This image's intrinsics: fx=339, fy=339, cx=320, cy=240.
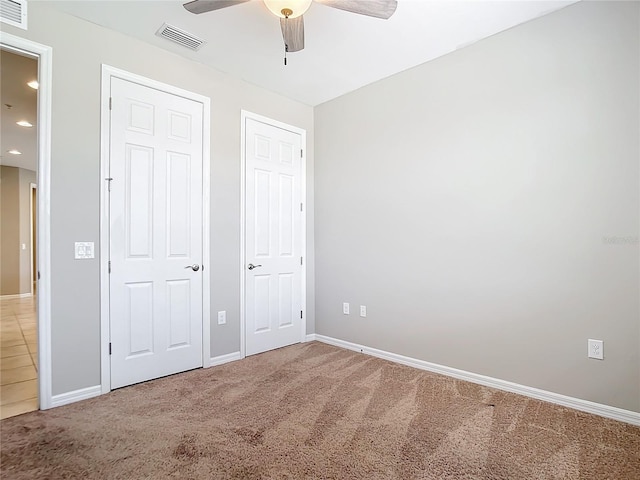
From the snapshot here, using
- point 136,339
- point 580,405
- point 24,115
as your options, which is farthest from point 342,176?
point 24,115

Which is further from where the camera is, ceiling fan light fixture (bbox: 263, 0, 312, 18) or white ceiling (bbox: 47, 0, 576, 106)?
white ceiling (bbox: 47, 0, 576, 106)

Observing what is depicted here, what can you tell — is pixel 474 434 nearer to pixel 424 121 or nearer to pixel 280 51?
pixel 424 121

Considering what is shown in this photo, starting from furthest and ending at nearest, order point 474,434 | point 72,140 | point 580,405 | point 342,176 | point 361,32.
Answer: point 342,176, point 361,32, point 72,140, point 580,405, point 474,434

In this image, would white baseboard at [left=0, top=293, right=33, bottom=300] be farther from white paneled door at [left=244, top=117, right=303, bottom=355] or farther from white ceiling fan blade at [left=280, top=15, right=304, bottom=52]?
white ceiling fan blade at [left=280, top=15, right=304, bottom=52]

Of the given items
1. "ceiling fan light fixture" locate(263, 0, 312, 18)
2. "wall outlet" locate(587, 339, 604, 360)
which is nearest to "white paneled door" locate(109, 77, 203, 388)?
"ceiling fan light fixture" locate(263, 0, 312, 18)

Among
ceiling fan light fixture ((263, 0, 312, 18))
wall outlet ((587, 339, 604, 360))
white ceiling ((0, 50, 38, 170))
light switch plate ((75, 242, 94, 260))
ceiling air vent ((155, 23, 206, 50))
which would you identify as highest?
white ceiling ((0, 50, 38, 170))

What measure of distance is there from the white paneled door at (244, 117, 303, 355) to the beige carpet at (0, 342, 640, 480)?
927mm

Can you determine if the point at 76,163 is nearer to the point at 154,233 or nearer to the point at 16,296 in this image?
the point at 154,233

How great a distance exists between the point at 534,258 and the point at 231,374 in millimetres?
2588

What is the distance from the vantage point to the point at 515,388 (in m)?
2.55

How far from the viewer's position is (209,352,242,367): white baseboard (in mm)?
3139

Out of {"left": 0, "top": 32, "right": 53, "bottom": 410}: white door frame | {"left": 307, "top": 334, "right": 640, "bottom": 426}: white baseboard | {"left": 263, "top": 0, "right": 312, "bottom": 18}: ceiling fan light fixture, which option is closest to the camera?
{"left": 263, "top": 0, "right": 312, "bottom": 18}: ceiling fan light fixture

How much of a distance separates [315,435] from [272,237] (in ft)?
6.90

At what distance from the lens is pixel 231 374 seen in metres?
2.93
